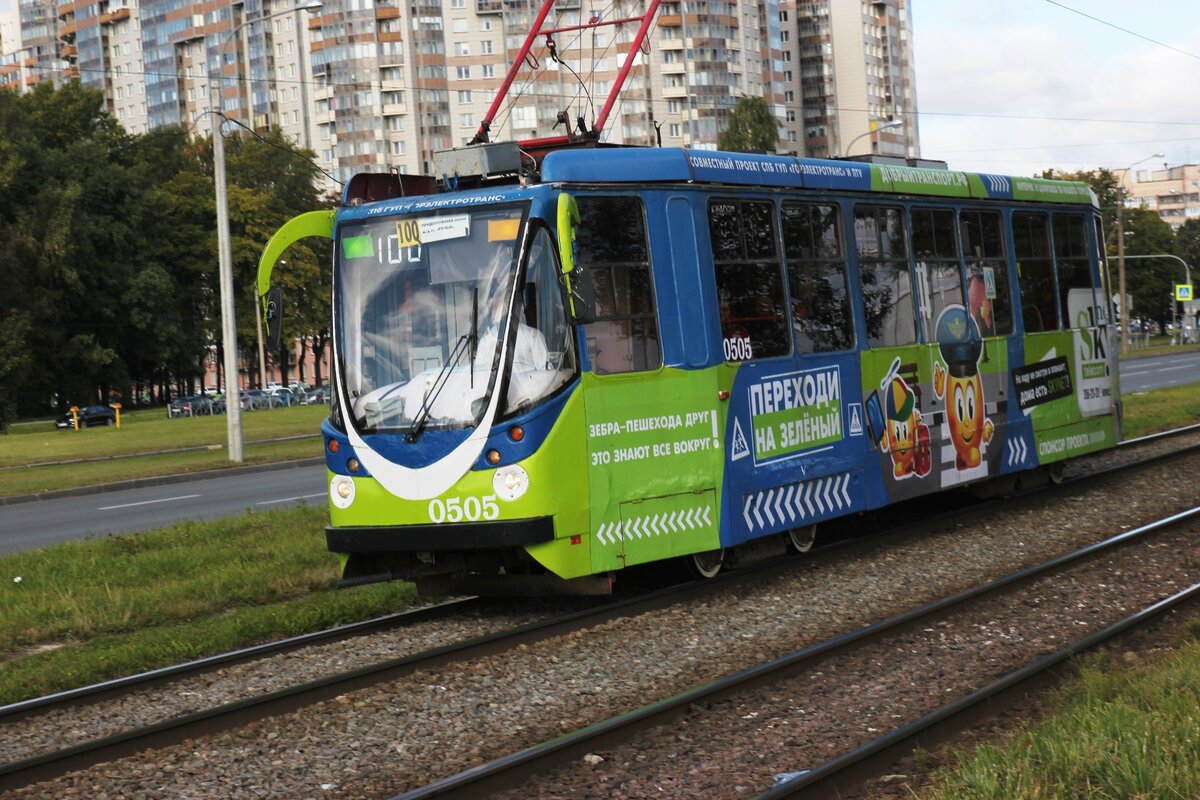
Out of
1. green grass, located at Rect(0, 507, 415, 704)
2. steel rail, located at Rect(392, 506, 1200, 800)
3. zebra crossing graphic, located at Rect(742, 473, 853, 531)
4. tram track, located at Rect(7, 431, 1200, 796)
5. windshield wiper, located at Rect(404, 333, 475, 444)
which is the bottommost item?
steel rail, located at Rect(392, 506, 1200, 800)

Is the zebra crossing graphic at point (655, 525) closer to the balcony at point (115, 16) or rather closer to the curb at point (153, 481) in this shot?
the curb at point (153, 481)

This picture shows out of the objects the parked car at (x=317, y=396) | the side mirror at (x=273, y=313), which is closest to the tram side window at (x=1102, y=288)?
the side mirror at (x=273, y=313)

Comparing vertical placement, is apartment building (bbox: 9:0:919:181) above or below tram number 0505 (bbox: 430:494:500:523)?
above

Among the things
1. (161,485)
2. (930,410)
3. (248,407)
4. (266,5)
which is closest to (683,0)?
(266,5)

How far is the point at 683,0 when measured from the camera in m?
117

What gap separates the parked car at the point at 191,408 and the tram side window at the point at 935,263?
204 feet

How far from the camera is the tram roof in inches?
410

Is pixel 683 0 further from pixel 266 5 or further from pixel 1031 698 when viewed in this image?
pixel 1031 698

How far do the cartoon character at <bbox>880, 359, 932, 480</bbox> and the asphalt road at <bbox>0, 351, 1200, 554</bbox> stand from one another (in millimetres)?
8400

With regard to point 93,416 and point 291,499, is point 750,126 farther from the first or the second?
point 291,499

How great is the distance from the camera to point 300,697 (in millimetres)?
8109

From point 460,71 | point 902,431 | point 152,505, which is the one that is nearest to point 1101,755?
point 902,431

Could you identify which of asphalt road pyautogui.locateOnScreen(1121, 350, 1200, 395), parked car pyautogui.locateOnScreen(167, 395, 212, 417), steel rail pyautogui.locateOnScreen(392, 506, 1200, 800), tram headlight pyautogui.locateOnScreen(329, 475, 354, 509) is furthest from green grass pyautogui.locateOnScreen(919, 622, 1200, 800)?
parked car pyautogui.locateOnScreen(167, 395, 212, 417)

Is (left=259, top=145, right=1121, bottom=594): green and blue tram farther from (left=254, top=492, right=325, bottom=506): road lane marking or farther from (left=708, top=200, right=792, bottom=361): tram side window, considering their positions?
(left=254, top=492, right=325, bottom=506): road lane marking
